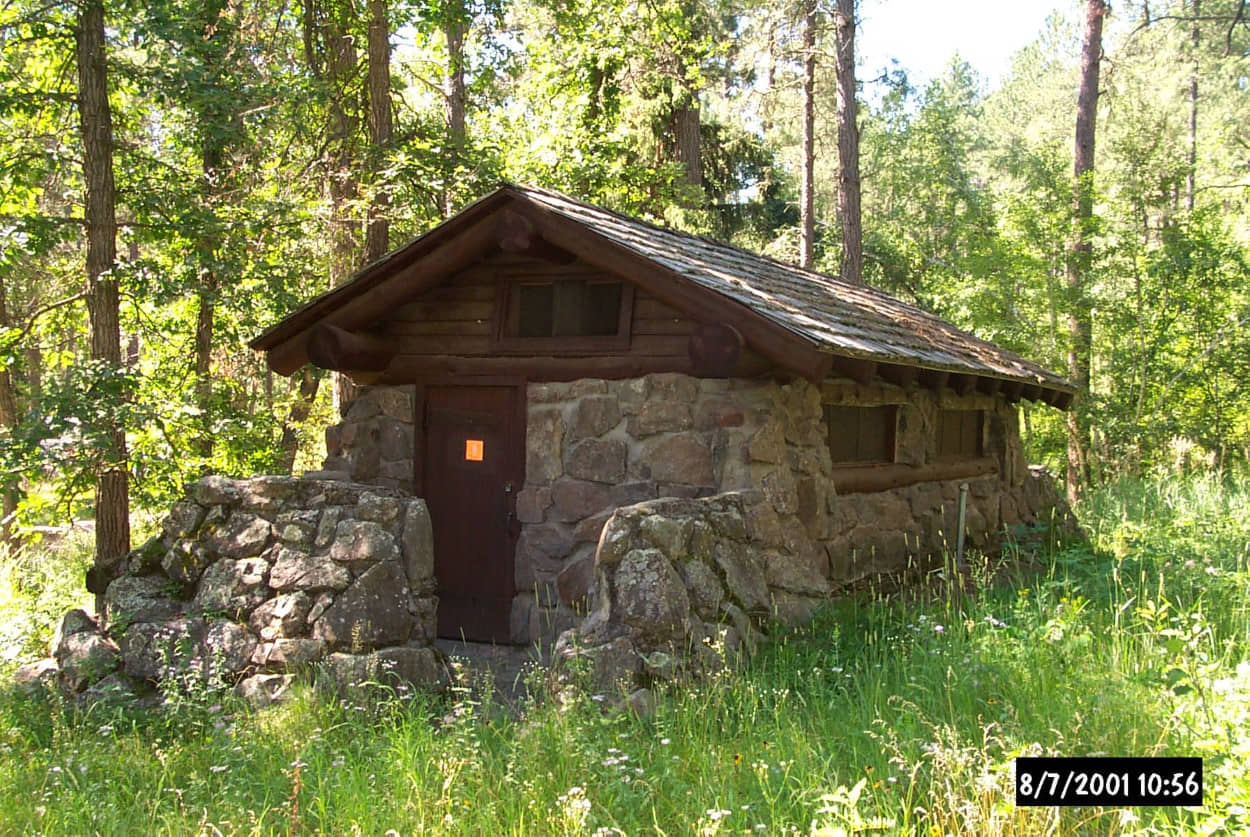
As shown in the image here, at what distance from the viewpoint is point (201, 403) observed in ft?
36.4

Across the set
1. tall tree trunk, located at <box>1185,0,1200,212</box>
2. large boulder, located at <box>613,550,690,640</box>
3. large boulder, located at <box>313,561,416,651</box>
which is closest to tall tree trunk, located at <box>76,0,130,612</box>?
large boulder, located at <box>313,561,416,651</box>

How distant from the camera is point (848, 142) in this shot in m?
17.3

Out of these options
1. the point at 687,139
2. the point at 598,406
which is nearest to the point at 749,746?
the point at 598,406

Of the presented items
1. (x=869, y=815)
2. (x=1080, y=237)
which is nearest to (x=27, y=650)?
(x=869, y=815)

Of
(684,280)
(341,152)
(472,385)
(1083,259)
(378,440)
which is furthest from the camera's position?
(1083,259)

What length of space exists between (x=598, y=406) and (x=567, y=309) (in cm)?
87

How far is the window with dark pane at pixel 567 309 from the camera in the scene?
805cm

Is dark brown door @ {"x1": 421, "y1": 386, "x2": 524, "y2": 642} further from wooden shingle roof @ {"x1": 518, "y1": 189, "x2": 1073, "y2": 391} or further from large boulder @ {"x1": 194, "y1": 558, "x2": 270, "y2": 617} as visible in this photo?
large boulder @ {"x1": 194, "y1": 558, "x2": 270, "y2": 617}

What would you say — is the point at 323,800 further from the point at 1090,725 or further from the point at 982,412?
the point at 982,412

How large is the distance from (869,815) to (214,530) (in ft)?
15.7

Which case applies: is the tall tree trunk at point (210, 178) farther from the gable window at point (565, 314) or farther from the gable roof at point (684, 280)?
the gable window at point (565, 314)

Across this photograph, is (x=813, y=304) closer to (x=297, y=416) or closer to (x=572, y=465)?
(x=572, y=465)

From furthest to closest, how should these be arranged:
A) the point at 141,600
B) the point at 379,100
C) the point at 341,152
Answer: the point at 341,152 < the point at 379,100 < the point at 141,600

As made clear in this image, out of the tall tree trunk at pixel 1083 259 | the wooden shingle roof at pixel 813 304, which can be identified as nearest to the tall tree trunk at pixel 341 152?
the wooden shingle roof at pixel 813 304
